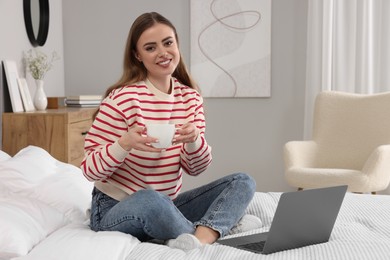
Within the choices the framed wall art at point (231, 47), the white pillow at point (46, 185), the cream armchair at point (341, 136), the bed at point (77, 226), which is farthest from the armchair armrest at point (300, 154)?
the white pillow at point (46, 185)

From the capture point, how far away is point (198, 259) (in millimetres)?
1635

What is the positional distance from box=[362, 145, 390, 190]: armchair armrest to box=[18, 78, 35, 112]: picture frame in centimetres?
198

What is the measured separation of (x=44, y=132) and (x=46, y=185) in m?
1.27

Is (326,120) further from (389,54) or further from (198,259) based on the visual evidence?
(198,259)

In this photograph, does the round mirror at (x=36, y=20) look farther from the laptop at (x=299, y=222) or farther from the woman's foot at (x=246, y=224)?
the laptop at (x=299, y=222)

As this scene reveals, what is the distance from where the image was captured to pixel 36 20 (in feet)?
13.6

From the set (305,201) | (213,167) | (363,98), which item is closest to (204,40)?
(213,167)

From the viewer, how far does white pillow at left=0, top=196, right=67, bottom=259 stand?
1.71 metres

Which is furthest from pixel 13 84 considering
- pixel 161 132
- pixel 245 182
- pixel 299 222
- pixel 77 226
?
pixel 299 222

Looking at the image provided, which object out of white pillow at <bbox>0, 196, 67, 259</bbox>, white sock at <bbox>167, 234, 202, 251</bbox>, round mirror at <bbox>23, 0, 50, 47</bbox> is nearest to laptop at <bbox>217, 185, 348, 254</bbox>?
white sock at <bbox>167, 234, 202, 251</bbox>

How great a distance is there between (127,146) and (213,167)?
2864mm

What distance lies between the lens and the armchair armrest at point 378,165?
12.0ft

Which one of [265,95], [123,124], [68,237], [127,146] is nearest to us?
[68,237]

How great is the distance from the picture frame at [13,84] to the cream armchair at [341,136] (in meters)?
1.62
